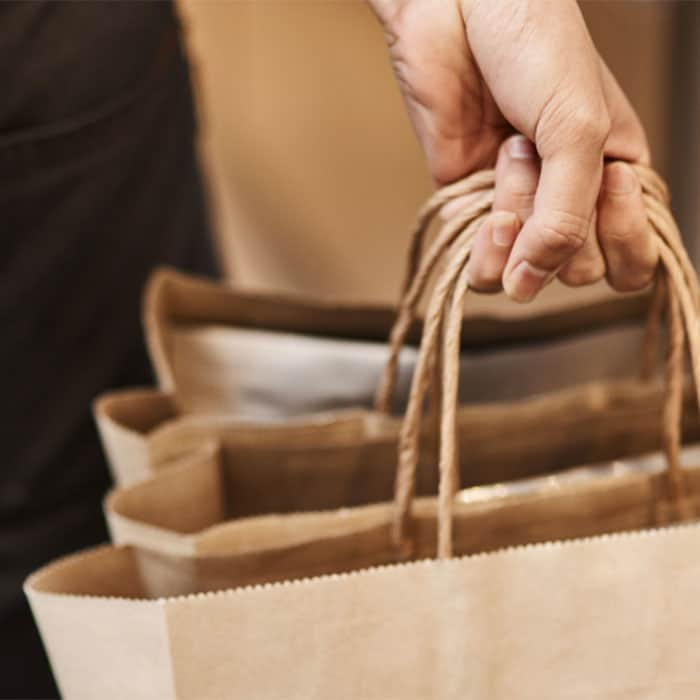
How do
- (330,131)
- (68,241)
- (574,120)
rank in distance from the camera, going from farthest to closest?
(330,131) < (68,241) < (574,120)

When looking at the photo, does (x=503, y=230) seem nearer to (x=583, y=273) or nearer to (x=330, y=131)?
(x=583, y=273)

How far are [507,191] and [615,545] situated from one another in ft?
0.59

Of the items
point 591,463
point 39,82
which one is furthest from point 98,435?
point 591,463

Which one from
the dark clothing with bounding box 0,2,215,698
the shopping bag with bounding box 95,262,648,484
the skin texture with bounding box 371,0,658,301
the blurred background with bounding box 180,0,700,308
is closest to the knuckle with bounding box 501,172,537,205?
the skin texture with bounding box 371,0,658,301

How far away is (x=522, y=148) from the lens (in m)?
0.42

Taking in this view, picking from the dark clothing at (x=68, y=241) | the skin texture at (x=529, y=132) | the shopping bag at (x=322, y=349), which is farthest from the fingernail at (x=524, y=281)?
the dark clothing at (x=68, y=241)

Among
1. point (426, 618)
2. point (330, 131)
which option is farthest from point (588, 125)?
point (330, 131)

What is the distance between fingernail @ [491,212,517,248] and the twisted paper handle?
0.02 m

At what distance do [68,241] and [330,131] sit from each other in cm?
56

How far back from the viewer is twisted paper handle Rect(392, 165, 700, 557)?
40 cm

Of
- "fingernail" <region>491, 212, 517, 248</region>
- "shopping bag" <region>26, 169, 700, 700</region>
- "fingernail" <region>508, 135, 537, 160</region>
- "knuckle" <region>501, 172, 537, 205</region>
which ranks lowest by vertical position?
"shopping bag" <region>26, 169, 700, 700</region>

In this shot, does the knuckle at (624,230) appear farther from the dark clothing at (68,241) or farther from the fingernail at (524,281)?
the dark clothing at (68,241)

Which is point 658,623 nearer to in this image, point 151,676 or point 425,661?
point 425,661

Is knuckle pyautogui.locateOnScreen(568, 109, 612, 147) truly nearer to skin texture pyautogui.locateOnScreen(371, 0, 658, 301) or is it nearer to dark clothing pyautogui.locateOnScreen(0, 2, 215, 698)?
skin texture pyautogui.locateOnScreen(371, 0, 658, 301)
